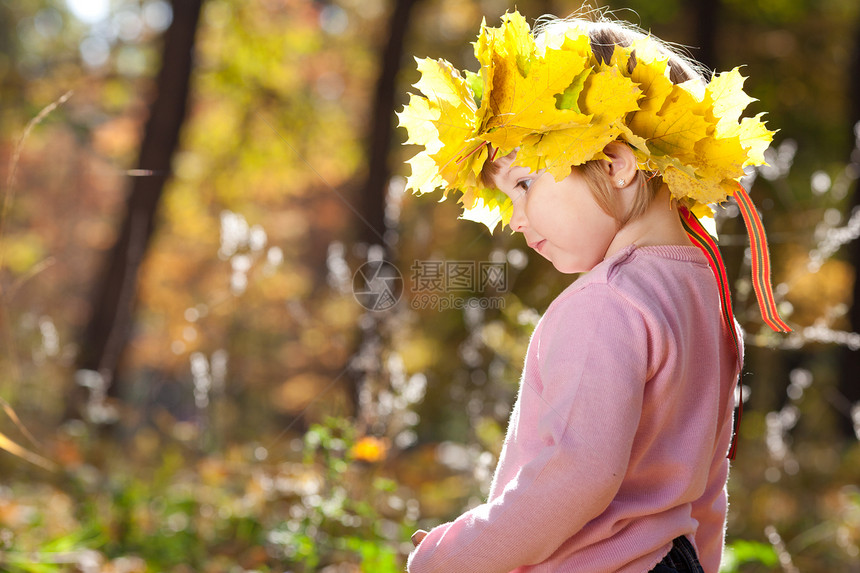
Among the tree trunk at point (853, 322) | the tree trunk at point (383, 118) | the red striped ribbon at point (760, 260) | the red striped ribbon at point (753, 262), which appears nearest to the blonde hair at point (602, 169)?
the red striped ribbon at point (753, 262)

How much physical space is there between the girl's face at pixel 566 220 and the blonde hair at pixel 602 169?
0.02 m

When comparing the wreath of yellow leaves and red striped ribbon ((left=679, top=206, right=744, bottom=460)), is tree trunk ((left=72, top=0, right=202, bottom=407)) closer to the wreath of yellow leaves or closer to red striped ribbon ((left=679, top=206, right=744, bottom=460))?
the wreath of yellow leaves

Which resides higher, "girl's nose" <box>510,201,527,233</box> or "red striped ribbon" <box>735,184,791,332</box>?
"girl's nose" <box>510,201,527,233</box>

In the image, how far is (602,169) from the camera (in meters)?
1.40

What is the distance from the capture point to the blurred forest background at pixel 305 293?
113 inches

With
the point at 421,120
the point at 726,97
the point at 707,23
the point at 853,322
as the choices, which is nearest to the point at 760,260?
the point at 726,97

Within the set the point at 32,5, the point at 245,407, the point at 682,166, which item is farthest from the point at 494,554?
the point at 32,5

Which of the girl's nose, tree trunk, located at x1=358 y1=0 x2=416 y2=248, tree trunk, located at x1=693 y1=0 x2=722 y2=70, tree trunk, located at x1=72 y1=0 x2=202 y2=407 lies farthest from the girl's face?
tree trunk, located at x1=693 y1=0 x2=722 y2=70

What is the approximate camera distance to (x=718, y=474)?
1609mm

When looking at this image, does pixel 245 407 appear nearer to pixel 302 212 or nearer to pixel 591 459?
pixel 302 212

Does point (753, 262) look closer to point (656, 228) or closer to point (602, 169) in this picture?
point (656, 228)

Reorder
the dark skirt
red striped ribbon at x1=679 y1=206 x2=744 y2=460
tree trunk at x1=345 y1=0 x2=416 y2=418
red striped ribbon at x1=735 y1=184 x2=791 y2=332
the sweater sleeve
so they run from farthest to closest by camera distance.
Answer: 1. tree trunk at x1=345 y1=0 x2=416 y2=418
2. red striped ribbon at x1=735 y1=184 x2=791 y2=332
3. red striped ribbon at x1=679 y1=206 x2=744 y2=460
4. the dark skirt
5. the sweater sleeve

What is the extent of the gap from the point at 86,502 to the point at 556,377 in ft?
9.55

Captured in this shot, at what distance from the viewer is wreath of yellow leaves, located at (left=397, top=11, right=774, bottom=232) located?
1370 millimetres
